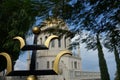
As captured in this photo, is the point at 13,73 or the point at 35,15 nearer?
the point at 13,73

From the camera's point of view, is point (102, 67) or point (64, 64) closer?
point (102, 67)

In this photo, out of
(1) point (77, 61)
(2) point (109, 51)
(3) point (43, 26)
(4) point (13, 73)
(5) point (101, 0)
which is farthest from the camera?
(1) point (77, 61)

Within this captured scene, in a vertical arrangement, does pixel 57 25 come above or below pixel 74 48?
above

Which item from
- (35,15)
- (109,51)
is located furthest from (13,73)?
(109,51)

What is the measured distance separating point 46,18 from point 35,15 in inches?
12.5

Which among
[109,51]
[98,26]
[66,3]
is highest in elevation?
[66,3]

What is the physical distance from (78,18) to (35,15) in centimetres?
121

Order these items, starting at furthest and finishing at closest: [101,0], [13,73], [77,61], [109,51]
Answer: [77,61] < [109,51] < [101,0] < [13,73]

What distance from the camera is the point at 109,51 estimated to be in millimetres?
9414

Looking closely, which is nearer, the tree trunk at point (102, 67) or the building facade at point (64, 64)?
the tree trunk at point (102, 67)

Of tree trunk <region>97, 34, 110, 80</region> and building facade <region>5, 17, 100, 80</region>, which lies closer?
tree trunk <region>97, 34, 110, 80</region>

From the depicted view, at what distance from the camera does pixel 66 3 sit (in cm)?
791

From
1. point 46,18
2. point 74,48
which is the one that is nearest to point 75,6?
point 46,18

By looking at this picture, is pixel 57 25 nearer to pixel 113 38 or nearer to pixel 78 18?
pixel 78 18
